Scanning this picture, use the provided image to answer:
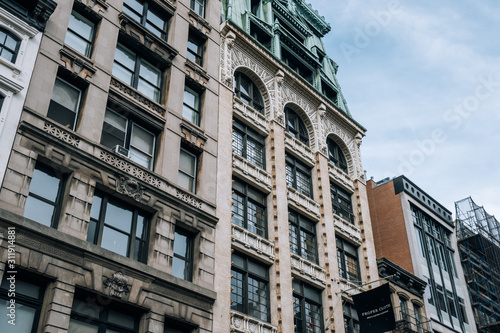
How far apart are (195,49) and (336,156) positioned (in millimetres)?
14036

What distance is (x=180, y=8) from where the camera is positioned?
1159 inches

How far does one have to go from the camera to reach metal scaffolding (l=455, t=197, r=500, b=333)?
4778 centimetres

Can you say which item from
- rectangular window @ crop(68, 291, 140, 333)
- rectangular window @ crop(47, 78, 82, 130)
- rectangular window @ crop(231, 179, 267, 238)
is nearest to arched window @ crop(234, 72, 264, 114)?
rectangular window @ crop(231, 179, 267, 238)

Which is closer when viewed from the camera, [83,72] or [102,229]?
[102,229]


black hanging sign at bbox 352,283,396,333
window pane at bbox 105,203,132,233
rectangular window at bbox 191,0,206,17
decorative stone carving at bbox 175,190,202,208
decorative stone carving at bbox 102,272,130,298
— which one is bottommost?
decorative stone carving at bbox 102,272,130,298

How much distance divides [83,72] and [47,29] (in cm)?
211

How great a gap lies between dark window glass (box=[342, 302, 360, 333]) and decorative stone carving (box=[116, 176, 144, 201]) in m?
15.2

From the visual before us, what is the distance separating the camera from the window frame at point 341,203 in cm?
3575

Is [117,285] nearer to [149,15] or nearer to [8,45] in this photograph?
[8,45]

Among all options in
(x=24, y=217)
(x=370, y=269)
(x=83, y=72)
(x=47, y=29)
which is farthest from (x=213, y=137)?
(x=370, y=269)

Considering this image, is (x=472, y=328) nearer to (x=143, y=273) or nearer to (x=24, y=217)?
(x=143, y=273)

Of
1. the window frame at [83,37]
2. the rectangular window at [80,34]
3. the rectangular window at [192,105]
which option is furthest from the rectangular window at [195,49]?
the rectangular window at [80,34]

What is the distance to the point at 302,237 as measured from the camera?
102 feet

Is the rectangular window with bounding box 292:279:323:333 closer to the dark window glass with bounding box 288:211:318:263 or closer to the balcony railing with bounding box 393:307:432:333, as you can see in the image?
the dark window glass with bounding box 288:211:318:263
